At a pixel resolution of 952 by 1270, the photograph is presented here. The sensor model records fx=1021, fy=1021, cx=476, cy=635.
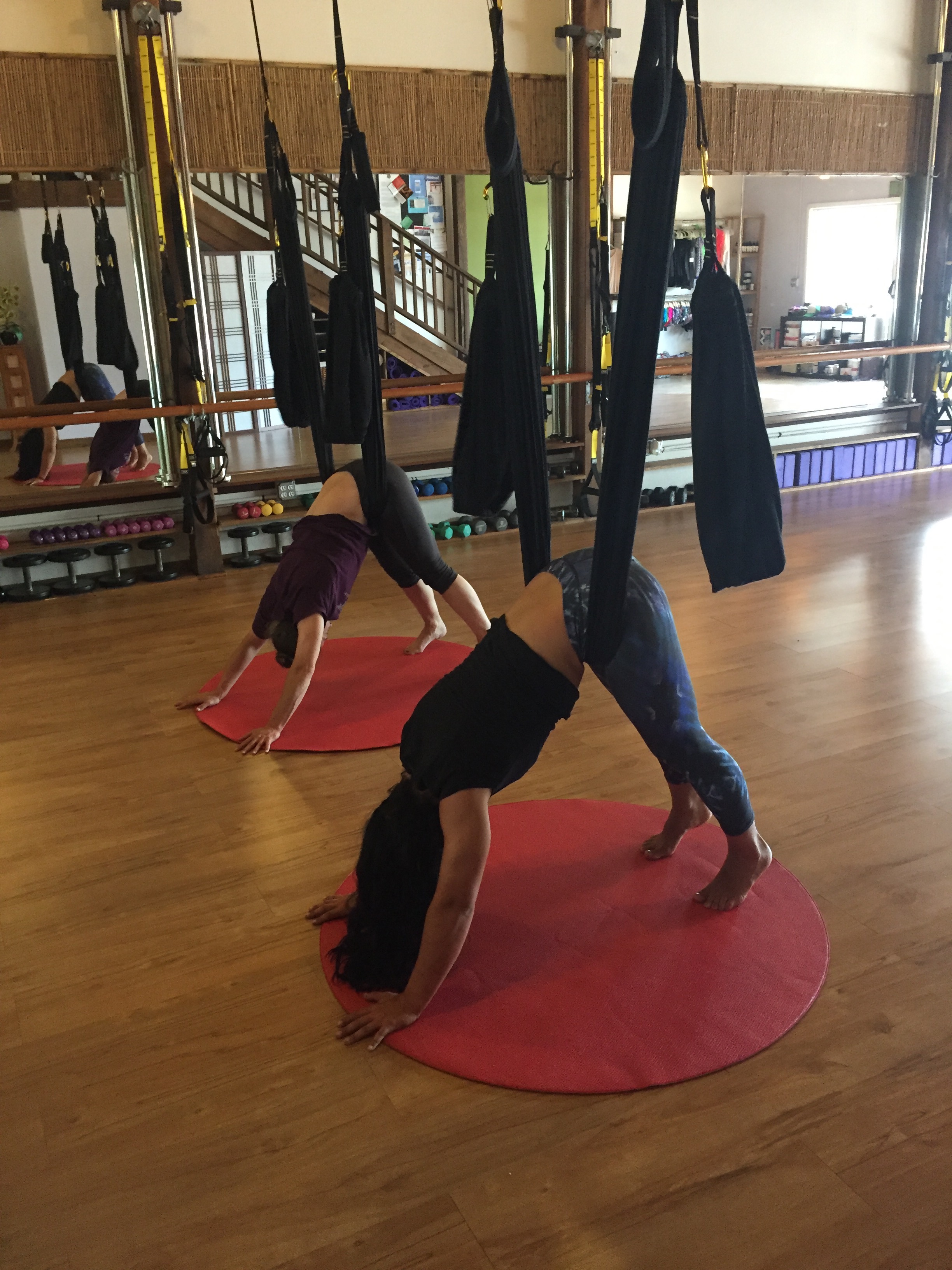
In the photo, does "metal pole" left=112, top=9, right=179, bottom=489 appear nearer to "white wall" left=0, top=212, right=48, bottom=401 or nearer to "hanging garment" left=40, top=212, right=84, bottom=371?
"hanging garment" left=40, top=212, right=84, bottom=371

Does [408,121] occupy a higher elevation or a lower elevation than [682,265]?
higher

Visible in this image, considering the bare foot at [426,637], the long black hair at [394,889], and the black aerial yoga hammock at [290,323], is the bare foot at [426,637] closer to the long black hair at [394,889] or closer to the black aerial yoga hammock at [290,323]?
the black aerial yoga hammock at [290,323]

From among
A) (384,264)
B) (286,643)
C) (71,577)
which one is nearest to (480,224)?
(384,264)

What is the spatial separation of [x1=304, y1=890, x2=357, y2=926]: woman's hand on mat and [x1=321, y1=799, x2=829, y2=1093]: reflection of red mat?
0.08 ft

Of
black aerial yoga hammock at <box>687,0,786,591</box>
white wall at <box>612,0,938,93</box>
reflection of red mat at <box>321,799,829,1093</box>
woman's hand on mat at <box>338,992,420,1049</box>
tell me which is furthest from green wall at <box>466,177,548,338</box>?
woman's hand on mat at <box>338,992,420,1049</box>

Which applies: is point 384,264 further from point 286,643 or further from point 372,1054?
point 372,1054

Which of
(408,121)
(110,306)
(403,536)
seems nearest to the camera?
(403,536)

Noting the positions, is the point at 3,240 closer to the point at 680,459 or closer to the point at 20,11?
the point at 20,11

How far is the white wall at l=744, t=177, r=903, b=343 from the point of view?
1013cm

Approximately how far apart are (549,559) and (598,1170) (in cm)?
107

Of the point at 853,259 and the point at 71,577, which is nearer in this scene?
the point at 71,577

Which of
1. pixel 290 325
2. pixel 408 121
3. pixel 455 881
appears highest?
pixel 408 121

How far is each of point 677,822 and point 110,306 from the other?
12.3 feet

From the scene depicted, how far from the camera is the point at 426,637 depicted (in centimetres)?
371
